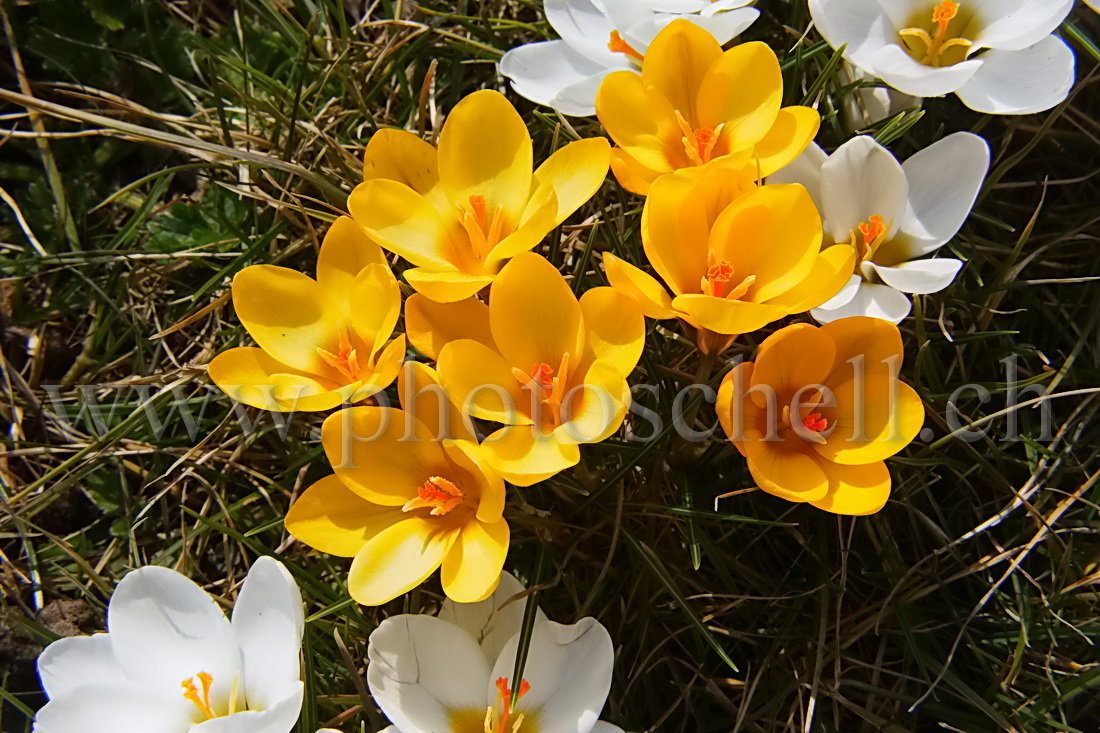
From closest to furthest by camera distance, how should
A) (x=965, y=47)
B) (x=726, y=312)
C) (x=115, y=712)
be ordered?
(x=726, y=312) → (x=115, y=712) → (x=965, y=47)

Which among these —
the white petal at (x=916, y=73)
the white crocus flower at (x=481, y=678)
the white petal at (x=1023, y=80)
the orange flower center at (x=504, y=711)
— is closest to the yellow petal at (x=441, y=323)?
the white crocus flower at (x=481, y=678)

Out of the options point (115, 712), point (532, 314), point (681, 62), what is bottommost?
point (115, 712)

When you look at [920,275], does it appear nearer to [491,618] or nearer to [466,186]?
[466,186]

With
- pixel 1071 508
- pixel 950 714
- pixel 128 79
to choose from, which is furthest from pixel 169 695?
pixel 1071 508

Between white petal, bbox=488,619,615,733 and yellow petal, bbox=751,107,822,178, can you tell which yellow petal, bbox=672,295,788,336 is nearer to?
yellow petal, bbox=751,107,822,178

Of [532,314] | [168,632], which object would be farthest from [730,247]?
[168,632]

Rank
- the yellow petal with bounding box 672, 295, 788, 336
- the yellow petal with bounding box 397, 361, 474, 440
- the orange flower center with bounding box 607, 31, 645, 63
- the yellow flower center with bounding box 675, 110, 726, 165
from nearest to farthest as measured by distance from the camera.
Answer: the yellow petal with bounding box 672, 295, 788, 336, the yellow petal with bounding box 397, 361, 474, 440, the yellow flower center with bounding box 675, 110, 726, 165, the orange flower center with bounding box 607, 31, 645, 63

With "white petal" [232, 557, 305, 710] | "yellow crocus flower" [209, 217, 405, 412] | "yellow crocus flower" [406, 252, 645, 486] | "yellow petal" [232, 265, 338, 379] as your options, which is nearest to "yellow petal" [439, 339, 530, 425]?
"yellow crocus flower" [406, 252, 645, 486]
